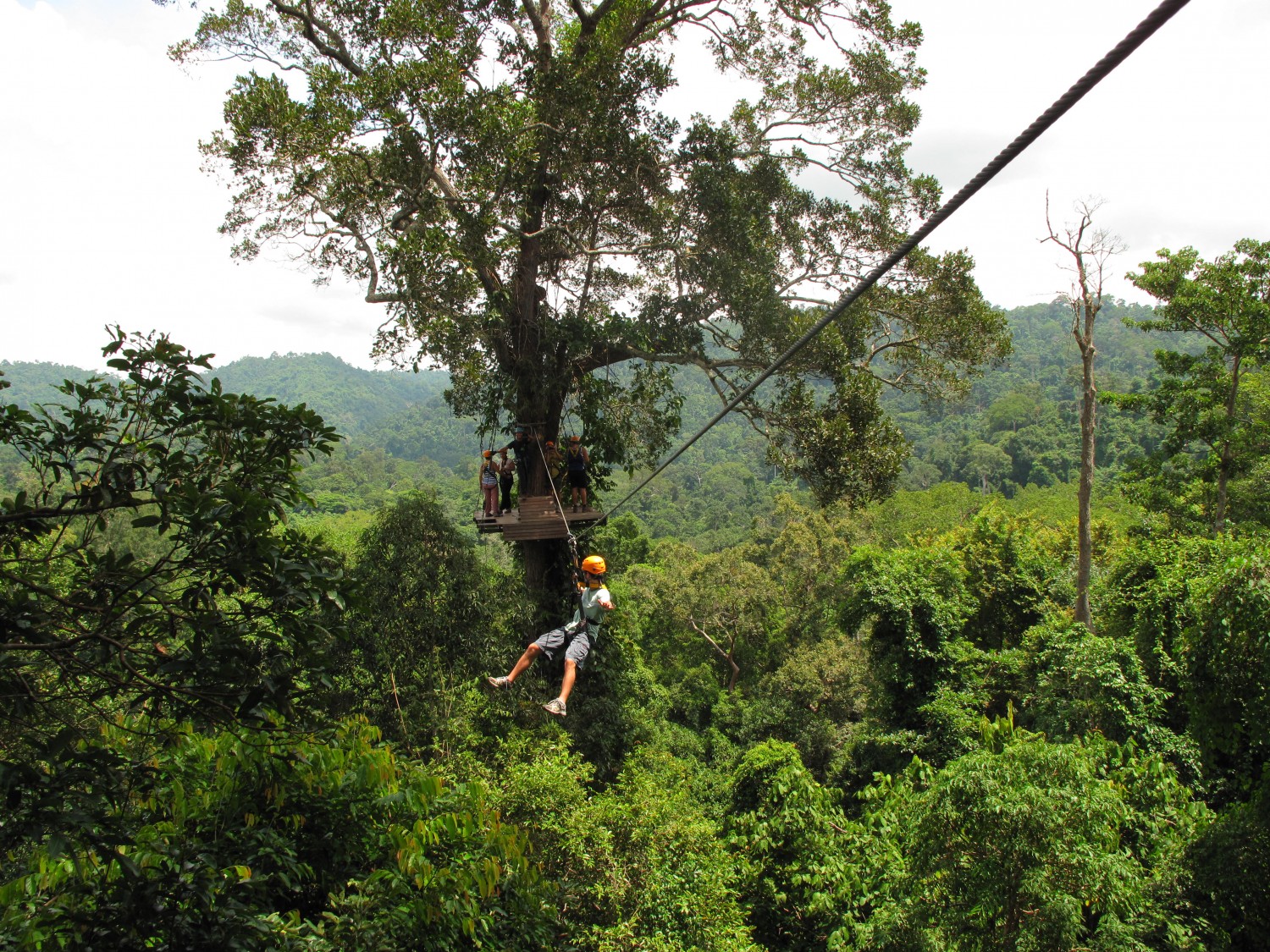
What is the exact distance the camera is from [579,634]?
5.71 m

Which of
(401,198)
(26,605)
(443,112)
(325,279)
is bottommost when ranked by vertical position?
(26,605)

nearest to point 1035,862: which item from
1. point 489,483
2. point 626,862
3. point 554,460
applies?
point 626,862

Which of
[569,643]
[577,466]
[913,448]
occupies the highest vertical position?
[913,448]

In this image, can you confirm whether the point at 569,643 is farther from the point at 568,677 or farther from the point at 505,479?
the point at 505,479

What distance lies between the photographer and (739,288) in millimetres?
9148

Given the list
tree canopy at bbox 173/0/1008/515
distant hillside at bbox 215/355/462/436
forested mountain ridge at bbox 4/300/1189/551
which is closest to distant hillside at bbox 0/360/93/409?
forested mountain ridge at bbox 4/300/1189/551

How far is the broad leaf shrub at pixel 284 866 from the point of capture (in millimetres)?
2643

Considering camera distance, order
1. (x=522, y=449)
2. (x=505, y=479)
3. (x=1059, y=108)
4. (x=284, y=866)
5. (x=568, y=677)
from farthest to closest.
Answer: (x=522, y=449) < (x=505, y=479) < (x=568, y=677) < (x=284, y=866) < (x=1059, y=108)

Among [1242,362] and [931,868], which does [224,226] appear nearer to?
[931,868]

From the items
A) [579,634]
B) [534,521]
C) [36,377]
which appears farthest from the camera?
[36,377]

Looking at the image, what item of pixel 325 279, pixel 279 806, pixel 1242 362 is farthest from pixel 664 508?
pixel 279 806

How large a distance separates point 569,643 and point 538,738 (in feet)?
10.3

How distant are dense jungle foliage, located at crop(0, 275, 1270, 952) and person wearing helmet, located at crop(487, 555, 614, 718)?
99 centimetres

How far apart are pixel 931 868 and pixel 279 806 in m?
5.11
